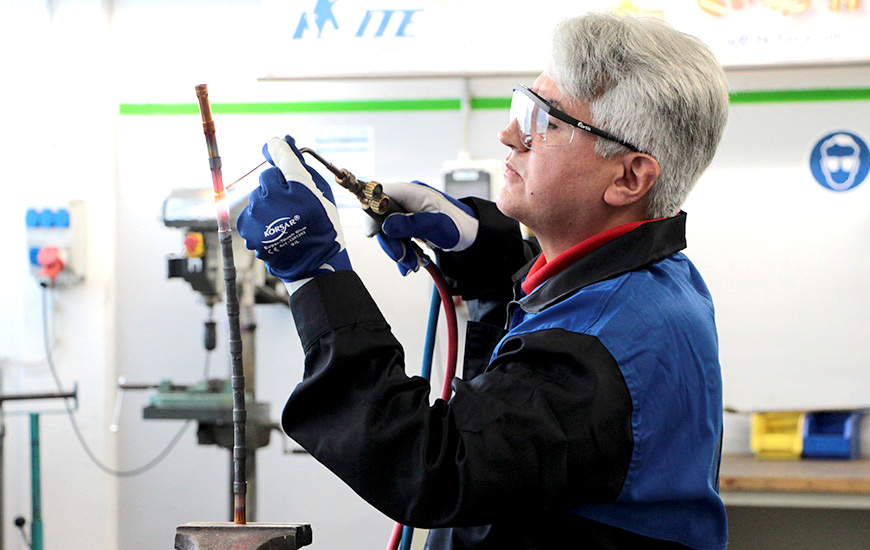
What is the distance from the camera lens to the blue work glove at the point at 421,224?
1381mm

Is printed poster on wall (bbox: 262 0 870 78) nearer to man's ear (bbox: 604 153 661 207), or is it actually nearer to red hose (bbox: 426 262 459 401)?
red hose (bbox: 426 262 459 401)

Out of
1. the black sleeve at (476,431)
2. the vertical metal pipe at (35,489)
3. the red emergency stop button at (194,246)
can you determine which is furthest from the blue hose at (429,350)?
the vertical metal pipe at (35,489)

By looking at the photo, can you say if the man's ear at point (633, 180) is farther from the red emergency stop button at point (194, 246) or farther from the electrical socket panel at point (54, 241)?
the electrical socket panel at point (54, 241)

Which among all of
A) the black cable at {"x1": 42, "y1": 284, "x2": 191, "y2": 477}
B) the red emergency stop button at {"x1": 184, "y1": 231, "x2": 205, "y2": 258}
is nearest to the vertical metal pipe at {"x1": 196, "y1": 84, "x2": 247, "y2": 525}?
the red emergency stop button at {"x1": 184, "y1": 231, "x2": 205, "y2": 258}

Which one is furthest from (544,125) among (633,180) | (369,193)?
(369,193)

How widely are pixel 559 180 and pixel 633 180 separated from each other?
0.33 feet

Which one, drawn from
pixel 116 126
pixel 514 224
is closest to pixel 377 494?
pixel 514 224

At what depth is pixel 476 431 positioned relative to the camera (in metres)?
0.86

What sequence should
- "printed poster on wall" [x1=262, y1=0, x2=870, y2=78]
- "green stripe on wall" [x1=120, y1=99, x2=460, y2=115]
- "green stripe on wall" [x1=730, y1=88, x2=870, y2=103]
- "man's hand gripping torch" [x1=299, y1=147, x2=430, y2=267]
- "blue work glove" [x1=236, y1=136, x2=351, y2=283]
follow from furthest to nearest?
"green stripe on wall" [x1=120, y1=99, x2=460, y2=115], "green stripe on wall" [x1=730, y1=88, x2=870, y2=103], "printed poster on wall" [x1=262, y1=0, x2=870, y2=78], "man's hand gripping torch" [x1=299, y1=147, x2=430, y2=267], "blue work glove" [x1=236, y1=136, x2=351, y2=283]

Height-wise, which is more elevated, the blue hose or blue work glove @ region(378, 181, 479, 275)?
blue work glove @ region(378, 181, 479, 275)

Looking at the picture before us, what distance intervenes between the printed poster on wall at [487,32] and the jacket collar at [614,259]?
170 centimetres

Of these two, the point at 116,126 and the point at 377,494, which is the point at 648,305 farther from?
the point at 116,126

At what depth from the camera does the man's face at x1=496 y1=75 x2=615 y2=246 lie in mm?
1096

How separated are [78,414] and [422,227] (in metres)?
2.22
